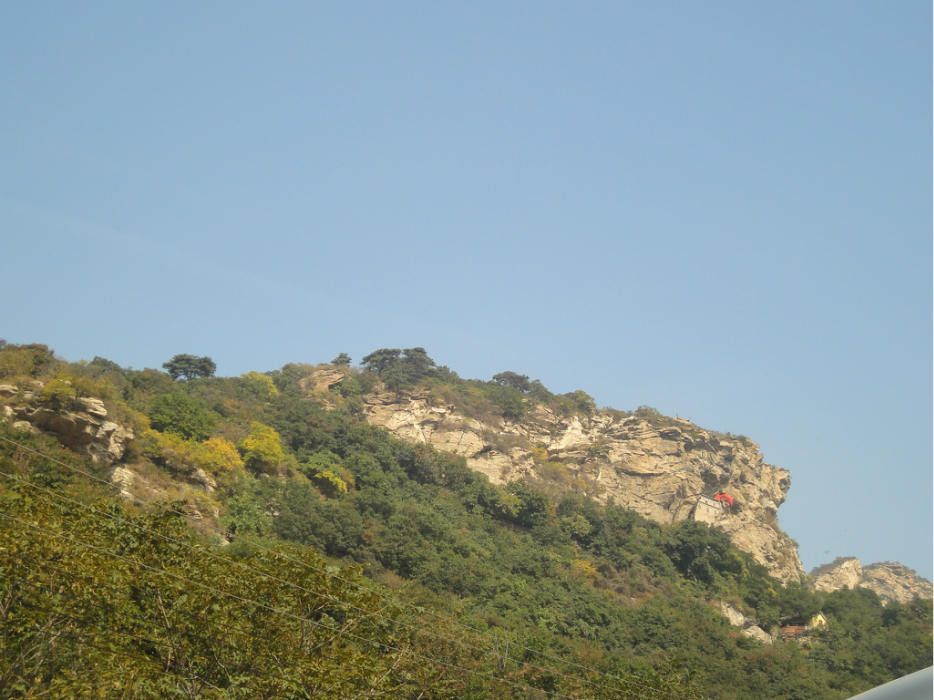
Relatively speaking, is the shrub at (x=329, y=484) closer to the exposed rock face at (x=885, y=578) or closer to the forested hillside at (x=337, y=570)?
the forested hillside at (x=337, y=570)

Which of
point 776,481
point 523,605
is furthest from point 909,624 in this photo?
point 776,481

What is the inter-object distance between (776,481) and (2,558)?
56227 millimetres

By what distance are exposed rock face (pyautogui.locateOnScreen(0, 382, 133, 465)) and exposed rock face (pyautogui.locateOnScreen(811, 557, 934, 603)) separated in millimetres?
54996

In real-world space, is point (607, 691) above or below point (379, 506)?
below

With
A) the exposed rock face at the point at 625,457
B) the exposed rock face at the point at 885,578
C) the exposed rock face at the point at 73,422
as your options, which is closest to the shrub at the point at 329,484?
the exposed rock face at the point at 73,422

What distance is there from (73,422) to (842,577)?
57.1 m

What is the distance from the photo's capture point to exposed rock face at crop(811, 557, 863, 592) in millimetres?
55859

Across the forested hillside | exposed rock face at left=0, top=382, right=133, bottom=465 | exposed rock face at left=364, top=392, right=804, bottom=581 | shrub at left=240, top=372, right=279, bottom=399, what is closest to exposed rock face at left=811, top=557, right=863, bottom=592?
exposed rock face at left=364, top=392, right=804, bottom=581

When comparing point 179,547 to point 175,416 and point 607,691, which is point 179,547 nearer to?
point 607,691

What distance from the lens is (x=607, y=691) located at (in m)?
17.8

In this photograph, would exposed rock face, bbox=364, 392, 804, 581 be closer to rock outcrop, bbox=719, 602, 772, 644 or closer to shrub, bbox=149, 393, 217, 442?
rock outcrop, bbox=719, 602, 772, 644

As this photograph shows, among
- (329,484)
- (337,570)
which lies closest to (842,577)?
(329,484)

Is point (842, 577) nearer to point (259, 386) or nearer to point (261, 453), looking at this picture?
point (259, 386)

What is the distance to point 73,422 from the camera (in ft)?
74.5
